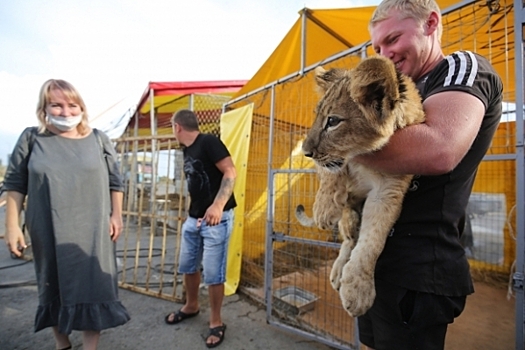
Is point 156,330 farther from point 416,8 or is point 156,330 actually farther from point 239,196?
point 416,8

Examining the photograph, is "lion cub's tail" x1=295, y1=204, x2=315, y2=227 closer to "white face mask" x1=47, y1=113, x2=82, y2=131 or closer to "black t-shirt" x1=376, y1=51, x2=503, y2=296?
"black t-shirt" x1=376, y1=51, x2=503, y2=296

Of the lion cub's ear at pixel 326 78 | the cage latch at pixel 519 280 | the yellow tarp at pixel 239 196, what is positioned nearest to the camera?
the lion cub's ear at pixel 326 78

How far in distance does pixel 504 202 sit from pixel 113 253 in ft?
22.3

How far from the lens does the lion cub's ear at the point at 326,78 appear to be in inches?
59.6

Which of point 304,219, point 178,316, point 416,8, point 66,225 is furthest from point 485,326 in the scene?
point 66,225

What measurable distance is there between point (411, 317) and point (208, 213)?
2381 mm

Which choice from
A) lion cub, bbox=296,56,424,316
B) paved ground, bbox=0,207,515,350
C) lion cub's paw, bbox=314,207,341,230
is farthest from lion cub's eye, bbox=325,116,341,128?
paved ground, bbox=0,207,515,350

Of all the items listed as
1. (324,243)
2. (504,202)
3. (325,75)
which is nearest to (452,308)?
(325,75)

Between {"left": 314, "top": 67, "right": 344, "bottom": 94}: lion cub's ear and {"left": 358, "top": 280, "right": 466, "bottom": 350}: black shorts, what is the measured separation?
1043 mm

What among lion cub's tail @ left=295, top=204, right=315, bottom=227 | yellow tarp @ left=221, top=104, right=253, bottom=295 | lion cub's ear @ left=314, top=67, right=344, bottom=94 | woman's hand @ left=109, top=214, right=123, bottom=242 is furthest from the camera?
yellow tarp @ left=221, top=104, right=253, bottom=295

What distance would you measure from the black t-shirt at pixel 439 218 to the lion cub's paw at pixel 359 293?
0.12 meters

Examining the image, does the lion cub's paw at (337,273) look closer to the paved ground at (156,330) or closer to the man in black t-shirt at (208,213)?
the man in black t-shirt at (208,213)

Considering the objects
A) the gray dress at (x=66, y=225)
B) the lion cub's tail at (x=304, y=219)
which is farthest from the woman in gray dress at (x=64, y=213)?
the lion cub's tail at (x=304, y=219)

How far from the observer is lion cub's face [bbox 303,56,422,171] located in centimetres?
106
